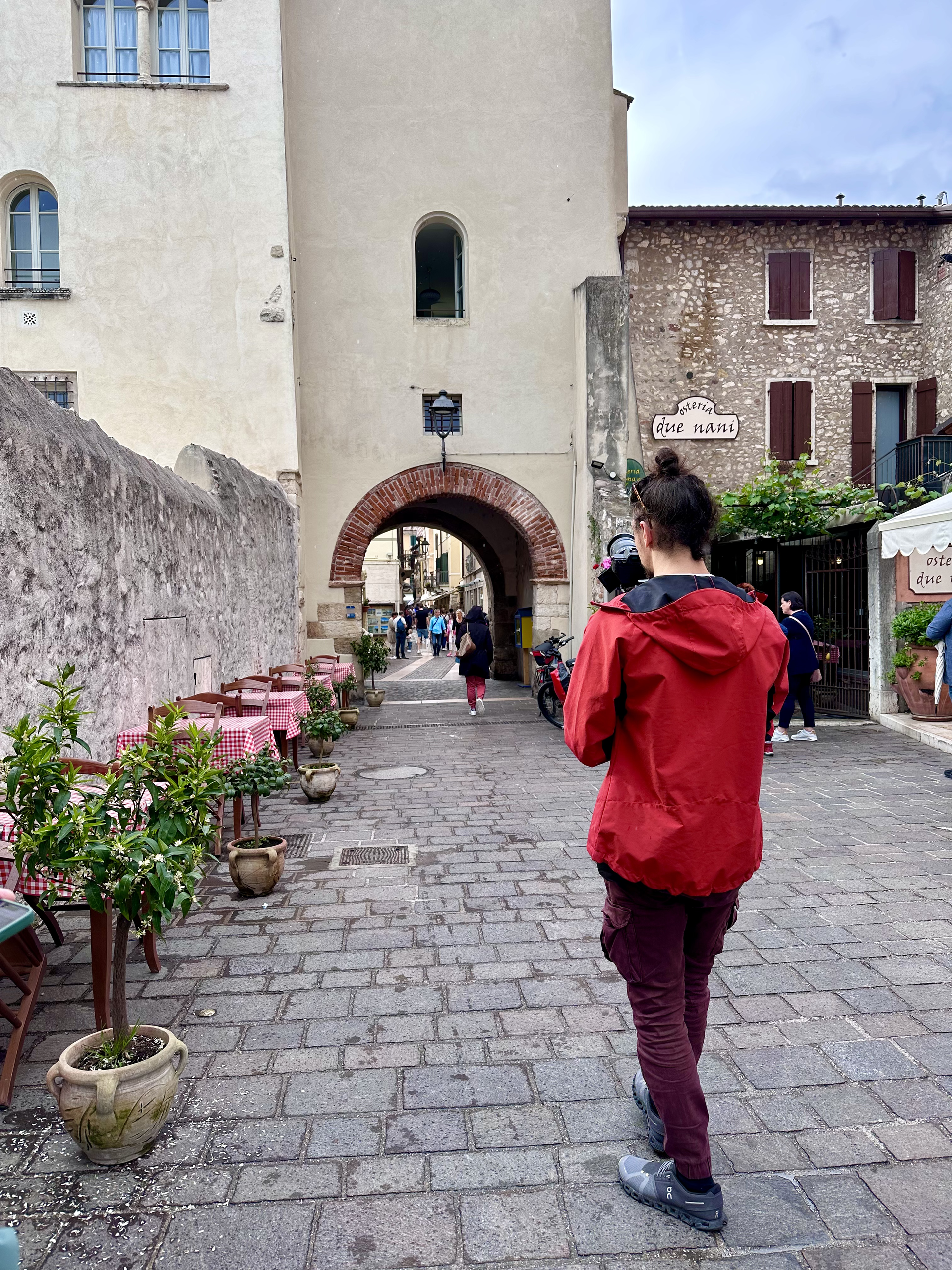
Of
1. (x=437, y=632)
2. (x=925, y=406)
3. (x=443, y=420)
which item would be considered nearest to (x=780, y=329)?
(x=925, y=406)

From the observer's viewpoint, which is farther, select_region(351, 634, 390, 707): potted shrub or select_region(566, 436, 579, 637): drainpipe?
select_region(566, 436, 579, 637): drainpipe

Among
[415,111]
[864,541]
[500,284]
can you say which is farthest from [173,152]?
[864,541]

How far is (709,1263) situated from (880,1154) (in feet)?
2.33

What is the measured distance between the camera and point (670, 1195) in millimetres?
2258

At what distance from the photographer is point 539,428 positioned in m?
14.0

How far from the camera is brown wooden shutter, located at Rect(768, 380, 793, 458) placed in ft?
58.0

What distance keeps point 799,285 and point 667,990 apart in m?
18.4

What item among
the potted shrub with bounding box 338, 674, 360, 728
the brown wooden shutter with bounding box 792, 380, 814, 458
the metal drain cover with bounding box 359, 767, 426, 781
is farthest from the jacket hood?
the brown wooden shutter with bounding box 792, 380, 814, 458

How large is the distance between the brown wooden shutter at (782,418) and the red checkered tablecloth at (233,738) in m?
14.4

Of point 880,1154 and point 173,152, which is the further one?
point 173,152

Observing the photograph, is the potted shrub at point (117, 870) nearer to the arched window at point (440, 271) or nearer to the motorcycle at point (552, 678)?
the motorcycle at point (552, 678)

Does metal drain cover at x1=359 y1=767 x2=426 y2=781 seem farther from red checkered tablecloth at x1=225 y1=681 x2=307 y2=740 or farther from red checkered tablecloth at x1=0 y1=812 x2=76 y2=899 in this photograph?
red checkered tablecloth at x1=0 y1=812 x2=76 y2=899

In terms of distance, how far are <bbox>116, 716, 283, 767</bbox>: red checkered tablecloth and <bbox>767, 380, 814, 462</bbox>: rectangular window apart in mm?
14413

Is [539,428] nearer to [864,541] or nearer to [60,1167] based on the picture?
[864,541]
